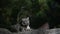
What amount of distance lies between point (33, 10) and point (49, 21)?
1016mm

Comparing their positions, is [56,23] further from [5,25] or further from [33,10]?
[5,25]

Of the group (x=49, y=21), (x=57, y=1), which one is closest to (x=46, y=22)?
(x=49, y=21)

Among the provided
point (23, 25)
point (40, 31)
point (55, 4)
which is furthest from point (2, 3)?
point (55, 4)

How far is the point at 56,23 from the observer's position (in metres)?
2.96

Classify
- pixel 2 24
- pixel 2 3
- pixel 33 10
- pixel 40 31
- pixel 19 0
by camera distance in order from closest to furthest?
pixel 2 3 → pixel 19 0 → pixel 2 24 → pixel 40 31 → pixel 33 10

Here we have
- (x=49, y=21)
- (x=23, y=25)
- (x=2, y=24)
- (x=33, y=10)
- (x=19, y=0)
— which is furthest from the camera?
(x=49, y=21)

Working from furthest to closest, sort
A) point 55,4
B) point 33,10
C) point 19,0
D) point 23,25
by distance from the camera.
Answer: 1. point 55,4
2. point 23,25
3. point 33,10
4. point 19,0

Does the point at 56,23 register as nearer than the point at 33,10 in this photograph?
No

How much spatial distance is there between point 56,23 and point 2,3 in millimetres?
2124

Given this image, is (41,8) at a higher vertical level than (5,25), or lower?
higher

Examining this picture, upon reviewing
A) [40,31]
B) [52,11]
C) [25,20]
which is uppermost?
[52,11]

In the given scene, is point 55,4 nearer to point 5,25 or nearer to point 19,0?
point 5,25

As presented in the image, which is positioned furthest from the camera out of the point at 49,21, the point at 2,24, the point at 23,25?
the point at 49,21

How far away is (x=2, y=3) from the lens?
37.5 inches
